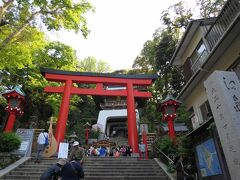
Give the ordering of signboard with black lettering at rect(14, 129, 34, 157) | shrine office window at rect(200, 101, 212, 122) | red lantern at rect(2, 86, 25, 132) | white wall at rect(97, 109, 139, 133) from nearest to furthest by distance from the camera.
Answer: shrine office window at rect(200, 101, 212, 122), signboard with black lettering at rect(14, 129, 34, 157), red lantern at rect(2, 86, 25, 132), white wall at rect(97, 109, 139, 133)

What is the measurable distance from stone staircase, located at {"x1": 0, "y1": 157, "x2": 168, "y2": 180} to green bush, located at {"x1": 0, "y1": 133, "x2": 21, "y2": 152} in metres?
1.08

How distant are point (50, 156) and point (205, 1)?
19725mm

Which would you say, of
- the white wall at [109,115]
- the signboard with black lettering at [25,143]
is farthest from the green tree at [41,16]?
the white wall at [109,115]

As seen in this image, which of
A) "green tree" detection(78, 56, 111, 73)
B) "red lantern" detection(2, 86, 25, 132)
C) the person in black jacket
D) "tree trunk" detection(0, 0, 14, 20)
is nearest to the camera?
the person in black jacket

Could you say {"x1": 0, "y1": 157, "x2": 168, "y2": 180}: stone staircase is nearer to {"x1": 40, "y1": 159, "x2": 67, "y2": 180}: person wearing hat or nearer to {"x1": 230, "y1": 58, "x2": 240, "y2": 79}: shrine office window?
{"x1": 40, "y1": 159, "x2": 67, "y2": 180}: person wearing hat

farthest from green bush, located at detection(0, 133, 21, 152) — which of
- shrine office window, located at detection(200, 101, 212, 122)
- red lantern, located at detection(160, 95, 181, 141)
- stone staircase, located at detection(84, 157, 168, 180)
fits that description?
shrine office window, located at detection(200, 101, 212, 122)

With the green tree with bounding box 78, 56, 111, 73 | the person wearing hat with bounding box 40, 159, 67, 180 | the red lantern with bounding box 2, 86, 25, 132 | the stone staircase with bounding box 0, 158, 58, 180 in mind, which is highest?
the green tree with bounding box 78, 56, 111, 73

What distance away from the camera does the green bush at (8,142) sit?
439 inches

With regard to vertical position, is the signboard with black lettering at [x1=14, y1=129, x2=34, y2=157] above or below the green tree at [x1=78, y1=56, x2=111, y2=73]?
below

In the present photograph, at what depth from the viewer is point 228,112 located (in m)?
4.40

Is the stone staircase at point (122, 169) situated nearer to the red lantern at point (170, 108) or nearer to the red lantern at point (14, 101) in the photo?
the red lantern at point (170, 108)

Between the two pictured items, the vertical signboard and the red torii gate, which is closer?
the vertical signboard

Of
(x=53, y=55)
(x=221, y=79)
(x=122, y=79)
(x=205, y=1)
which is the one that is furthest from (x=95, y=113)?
(x=221, y=79)

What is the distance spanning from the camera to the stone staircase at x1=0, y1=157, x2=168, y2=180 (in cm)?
953
